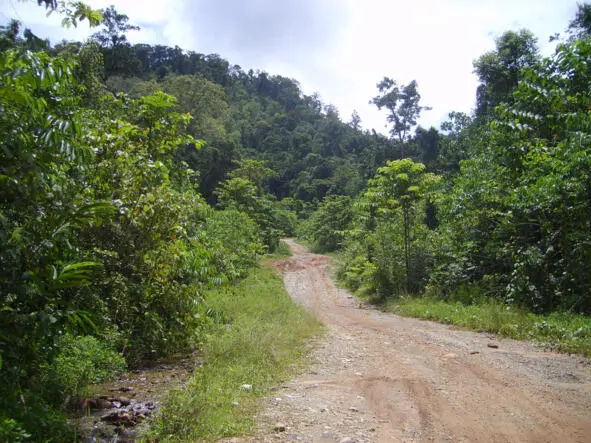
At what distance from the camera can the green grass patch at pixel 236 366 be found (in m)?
4.26

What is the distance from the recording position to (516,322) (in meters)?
9.41

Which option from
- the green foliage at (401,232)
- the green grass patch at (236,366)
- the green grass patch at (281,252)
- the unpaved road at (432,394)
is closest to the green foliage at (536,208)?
the green foliage at (401,232)

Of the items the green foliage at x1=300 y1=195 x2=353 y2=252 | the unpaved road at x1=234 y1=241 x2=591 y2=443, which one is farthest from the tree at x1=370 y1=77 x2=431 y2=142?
the unpaved road at x1=234 y1=241 x2=591 y2=443

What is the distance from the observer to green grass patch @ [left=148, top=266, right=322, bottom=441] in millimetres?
4262

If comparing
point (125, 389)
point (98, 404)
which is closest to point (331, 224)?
point (125, 389)

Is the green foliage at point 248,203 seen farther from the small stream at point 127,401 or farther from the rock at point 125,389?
the rock at point 125,389

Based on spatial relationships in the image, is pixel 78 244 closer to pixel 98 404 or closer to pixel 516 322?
pixel 98 404

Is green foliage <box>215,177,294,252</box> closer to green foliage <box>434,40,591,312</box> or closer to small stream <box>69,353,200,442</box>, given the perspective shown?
green foliage <box>434,40,591,312</box>

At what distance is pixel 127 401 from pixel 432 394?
3406 mm

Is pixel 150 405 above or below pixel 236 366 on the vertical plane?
below

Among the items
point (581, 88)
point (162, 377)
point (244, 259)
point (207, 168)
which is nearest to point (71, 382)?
point (162, 377)

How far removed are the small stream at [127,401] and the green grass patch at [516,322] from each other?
5933 mm

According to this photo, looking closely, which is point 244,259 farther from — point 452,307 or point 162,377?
point 162,377

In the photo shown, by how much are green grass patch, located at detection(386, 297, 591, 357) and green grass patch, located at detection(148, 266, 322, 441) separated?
322cm
